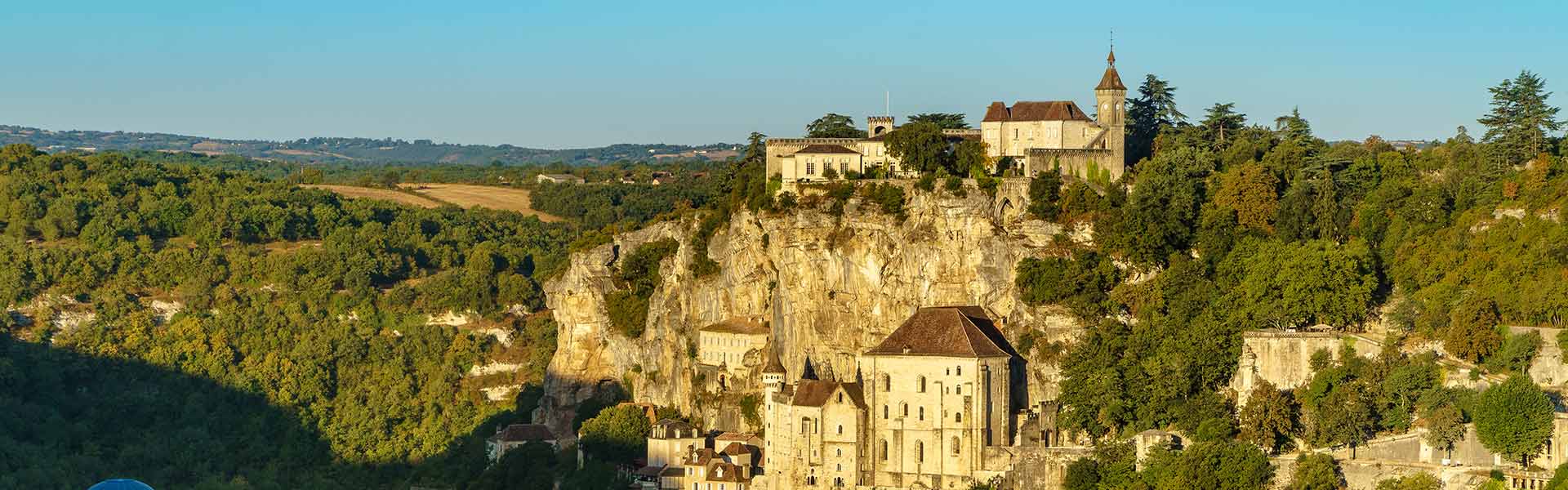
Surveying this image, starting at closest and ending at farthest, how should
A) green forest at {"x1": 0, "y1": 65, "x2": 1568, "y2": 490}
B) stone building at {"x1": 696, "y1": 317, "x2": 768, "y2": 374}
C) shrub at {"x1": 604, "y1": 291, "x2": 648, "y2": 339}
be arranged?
green forest at {"x1": 0, "y1": 65, "x2": 1568, "y2": 490} → stone building at {"x1": 696, "y1": 317, "x2": 768, "y2": 374} → shrub at {"x1": 604, "y1": 291, "x2": 648, "y2": 339}

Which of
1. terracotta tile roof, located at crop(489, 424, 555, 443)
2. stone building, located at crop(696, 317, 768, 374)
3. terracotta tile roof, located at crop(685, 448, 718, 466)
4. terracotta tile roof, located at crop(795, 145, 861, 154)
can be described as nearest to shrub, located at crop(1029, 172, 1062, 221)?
terracotta tile roof, located at crop(795, 145, 861, 154)

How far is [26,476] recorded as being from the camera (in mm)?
92500

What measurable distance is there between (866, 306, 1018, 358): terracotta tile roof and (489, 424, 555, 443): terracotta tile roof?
18671 millimetres

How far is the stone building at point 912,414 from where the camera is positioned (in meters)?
69.4

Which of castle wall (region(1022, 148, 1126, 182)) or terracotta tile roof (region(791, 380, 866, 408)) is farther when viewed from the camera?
castle wall (region(1022, 148, 1126, 182))

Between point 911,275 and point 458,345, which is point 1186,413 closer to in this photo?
point 911,275

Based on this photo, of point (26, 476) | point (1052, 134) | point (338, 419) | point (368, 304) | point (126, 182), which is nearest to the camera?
point (1052, 134)

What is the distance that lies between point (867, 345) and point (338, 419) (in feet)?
116

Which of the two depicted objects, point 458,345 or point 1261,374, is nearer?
point 1261,374

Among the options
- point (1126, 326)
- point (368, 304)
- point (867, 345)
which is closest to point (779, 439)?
point (867, 345)

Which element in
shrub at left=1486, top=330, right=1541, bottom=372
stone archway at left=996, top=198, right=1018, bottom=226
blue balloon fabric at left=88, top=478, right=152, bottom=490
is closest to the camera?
blue balloon fabric at left=88, top=478, right=152, bottom=490

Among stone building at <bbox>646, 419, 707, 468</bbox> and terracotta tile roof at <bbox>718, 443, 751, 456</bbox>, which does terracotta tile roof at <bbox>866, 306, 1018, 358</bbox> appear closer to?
terracotta tile roof at <bbox>718, 443, 751, 456</bbox>

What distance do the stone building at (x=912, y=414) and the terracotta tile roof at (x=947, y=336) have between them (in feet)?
0.08

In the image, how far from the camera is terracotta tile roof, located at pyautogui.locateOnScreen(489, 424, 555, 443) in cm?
8612
